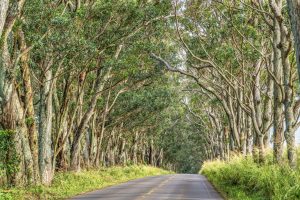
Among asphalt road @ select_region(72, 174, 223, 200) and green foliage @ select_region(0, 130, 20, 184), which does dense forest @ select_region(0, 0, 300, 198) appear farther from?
asphalt road @ select_region(72, 174, 223, 200)

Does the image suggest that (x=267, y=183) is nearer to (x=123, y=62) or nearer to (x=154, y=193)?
(x=154, y=193)

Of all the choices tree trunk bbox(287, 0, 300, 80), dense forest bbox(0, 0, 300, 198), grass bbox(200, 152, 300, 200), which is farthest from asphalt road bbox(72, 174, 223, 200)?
tree trunk bbox(287, 0, 300, 80)

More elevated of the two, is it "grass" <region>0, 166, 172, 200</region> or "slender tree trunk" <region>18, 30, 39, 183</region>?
"slender tree trunk" <region>18, 30, 39, 183</region>

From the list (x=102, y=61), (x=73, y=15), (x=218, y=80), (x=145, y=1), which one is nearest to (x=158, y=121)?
(x=218, y=80)

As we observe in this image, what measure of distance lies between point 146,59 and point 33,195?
16.5 metres

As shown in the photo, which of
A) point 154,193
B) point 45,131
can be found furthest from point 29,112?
point 154,193

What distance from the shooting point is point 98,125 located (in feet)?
126

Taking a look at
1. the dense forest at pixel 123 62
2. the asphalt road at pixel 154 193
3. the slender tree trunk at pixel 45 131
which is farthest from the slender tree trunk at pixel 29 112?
the asphalt road at pixel 154 193

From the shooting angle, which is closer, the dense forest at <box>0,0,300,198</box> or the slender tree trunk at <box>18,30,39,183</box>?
the dense forest at <box>0,0,300,198</box>

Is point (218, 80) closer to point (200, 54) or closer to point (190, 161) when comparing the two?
point (200, 54)

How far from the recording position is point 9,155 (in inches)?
708

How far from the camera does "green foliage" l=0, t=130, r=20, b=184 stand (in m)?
17.6

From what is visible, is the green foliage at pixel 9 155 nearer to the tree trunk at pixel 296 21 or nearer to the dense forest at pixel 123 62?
the dense forest at pixel 123 62

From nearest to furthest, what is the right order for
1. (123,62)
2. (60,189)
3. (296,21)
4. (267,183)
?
(296,21)
(267,183)
(60,189)
(123,62)
